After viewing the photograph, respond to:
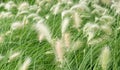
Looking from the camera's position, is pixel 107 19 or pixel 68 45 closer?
pixel 68 45

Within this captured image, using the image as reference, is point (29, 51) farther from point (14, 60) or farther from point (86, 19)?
point (86, 19)

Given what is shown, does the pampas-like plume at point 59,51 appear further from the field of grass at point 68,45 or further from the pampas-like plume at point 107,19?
the pampas-like plume at point 107,19

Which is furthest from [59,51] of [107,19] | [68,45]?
[107,19]

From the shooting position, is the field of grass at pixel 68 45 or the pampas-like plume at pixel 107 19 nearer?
the field of grass at pixel 68 45

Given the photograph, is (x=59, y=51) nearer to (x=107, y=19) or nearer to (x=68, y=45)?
(x=68, y=45)

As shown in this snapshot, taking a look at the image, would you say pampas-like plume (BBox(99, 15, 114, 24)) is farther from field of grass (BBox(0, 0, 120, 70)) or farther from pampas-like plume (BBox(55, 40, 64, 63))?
pampas-like plume (BBox(55, 40, 64, 63))

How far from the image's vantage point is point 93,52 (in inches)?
80.3

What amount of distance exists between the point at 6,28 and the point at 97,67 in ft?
4.39

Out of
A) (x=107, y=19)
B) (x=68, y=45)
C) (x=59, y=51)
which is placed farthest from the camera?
(x=107, y=19)

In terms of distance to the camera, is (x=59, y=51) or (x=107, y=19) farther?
(x=107, y=19)

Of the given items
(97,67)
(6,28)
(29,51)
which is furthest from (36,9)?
(97,67)

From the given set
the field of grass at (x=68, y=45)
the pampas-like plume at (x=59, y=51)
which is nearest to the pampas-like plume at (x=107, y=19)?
the field of grass at (x=68, y=45)

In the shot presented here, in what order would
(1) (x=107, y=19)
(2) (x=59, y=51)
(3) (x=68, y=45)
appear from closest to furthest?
(2) (x=59, y=51), (3) (x=68, y=45), (1) (x=107, y=19)

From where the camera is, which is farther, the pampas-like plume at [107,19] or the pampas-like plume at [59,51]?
the pampas-like plume at [107,19]
